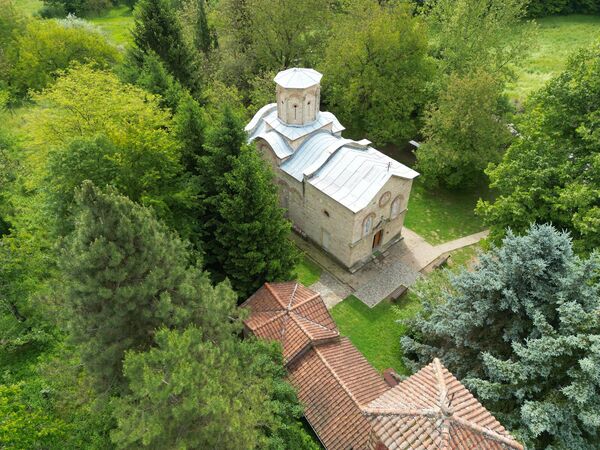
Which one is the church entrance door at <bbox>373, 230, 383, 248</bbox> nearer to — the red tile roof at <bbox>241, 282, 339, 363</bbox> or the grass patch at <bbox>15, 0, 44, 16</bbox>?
the red tile roof at <bbox>241, 282, 339, 363</bbox>

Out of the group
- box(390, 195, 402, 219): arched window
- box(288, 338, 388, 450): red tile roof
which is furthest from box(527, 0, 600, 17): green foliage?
box(288, 338, 388, 450): red tile roof

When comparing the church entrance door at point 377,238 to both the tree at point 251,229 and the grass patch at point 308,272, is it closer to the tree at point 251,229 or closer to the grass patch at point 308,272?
the grass patch at point 308,272

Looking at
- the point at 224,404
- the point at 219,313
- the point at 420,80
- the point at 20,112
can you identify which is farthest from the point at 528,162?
the point at 20,112

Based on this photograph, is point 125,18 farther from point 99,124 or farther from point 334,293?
point 334,293

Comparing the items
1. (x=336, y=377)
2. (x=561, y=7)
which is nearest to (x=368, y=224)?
(x=336, y=377)

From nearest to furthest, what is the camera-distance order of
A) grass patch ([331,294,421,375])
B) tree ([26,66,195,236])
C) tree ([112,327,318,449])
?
tree ([112,327,318,449]) < tree ([26,66,195,236]) < grass patch ([331,294,421,375])

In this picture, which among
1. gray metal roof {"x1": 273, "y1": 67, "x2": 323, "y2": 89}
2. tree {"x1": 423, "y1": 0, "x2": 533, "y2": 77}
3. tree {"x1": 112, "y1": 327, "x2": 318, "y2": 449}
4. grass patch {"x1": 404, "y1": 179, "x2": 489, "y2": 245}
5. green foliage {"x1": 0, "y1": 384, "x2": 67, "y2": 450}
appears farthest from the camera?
tree {"x1": 423, "y1": 0, "x2": 533, "y2": 77}

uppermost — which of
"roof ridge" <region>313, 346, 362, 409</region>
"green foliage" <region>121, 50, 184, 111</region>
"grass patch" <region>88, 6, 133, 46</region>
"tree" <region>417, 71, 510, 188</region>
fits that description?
"green foliage" <region>121, 50, 184, 111</region>

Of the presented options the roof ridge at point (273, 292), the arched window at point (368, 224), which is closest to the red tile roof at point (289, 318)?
the roof ridge at point (273, 292)
